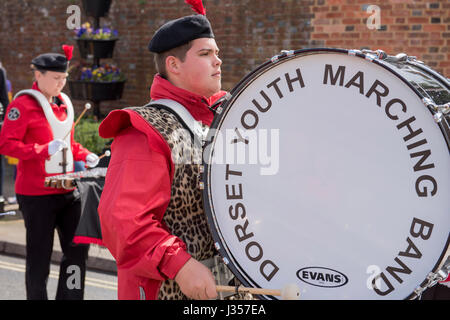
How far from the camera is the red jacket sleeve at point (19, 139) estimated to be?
448cm

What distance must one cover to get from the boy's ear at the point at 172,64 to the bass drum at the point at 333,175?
0.32 metres

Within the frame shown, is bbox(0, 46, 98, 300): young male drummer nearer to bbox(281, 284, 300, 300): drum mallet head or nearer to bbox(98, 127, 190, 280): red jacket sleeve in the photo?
bbox(98, 127, 190, 280): red jacket sleeve

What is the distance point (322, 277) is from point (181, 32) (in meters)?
0.93

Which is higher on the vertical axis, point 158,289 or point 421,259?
point 421,259

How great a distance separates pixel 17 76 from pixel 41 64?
6.57m

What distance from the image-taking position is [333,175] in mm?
2105

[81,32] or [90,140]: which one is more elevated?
[81,32]

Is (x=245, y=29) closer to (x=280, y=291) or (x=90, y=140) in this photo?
(x=90, y=140)
